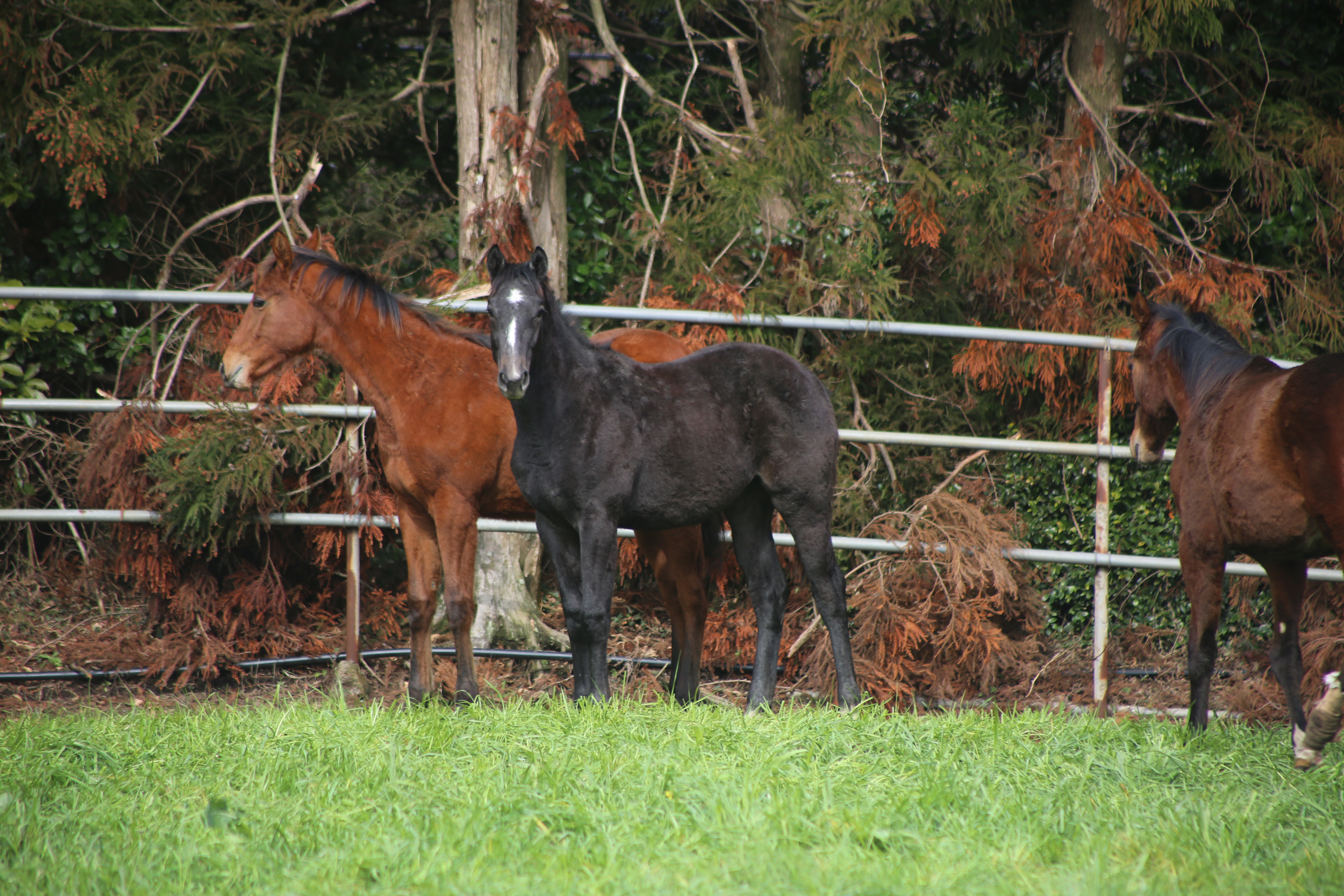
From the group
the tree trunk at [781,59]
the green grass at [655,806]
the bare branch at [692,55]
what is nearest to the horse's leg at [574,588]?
the green grass at [655,806]

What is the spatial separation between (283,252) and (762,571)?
267cm

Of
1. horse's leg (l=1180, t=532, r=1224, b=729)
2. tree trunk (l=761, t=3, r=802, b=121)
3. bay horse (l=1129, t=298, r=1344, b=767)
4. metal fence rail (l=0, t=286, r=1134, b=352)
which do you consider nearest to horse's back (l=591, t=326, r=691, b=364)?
metal fence rail (l=0, t=286, r=1134, b=352)

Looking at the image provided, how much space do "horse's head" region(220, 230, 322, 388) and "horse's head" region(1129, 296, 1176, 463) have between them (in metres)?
3.92

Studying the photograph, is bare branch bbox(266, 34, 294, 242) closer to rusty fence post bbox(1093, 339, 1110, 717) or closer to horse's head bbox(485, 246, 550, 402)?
horse's head bbox(485, 246, 550, 402)

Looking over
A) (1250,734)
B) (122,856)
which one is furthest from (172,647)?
(1250,734)

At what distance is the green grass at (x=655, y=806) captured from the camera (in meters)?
2.62

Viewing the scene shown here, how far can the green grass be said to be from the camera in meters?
2.62

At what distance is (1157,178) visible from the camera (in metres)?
7.20

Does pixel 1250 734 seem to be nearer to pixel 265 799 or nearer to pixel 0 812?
pixel 265 799

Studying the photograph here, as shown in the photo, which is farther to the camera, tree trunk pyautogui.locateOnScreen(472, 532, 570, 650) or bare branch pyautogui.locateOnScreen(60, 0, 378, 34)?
bare branch pyautogui.locateOnScreen(60, 0, 378, 34)

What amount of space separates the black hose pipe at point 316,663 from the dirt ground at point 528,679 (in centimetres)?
5

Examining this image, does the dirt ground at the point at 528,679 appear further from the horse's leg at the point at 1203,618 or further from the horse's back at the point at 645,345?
the horse's back at the point at 645,345

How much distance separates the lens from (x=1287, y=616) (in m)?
4.51

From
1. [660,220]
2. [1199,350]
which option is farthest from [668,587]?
[660,220]
